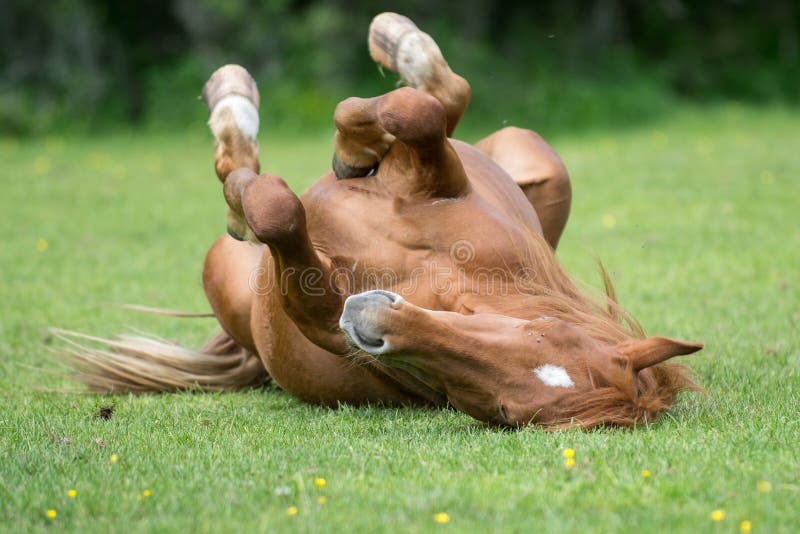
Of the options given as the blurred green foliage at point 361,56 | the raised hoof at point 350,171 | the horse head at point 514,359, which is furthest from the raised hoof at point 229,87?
the blurred green foliage at point 361,56

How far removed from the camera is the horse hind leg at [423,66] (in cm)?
407

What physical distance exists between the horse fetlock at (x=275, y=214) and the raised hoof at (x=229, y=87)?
146 cm

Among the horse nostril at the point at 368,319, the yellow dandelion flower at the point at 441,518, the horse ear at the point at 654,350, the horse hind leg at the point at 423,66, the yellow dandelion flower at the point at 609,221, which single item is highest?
the horse hind leg at the point at 423,66

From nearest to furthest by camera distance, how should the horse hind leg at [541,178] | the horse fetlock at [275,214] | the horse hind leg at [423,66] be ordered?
the horse fetlock at [275,214] < the horse hind leg at [423,66] < the horse hind leg at [541,178]

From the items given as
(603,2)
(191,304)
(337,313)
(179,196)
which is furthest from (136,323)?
(603,2)

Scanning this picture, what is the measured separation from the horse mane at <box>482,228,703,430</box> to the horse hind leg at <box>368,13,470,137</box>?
93 centimetres

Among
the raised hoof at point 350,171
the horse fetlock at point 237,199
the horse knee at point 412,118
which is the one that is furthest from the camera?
the raised hoof at point 350,171

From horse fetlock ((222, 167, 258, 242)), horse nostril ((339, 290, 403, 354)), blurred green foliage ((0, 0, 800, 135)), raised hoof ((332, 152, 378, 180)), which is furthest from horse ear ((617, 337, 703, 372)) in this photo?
blurred green foliage ((0, 0, 800, 135))

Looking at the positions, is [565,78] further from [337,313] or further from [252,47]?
[337,313]

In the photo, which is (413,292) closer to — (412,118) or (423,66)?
(412,118)

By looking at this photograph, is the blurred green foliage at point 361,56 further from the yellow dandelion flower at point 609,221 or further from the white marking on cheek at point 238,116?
the white marking on cheek at point 238,116

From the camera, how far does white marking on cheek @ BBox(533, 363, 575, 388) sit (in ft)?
9.26

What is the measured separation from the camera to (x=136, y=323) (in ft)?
18.1

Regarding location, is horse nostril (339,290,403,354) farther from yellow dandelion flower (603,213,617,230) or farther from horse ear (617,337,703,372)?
yellow dandelion flower (603,213,617,230)
